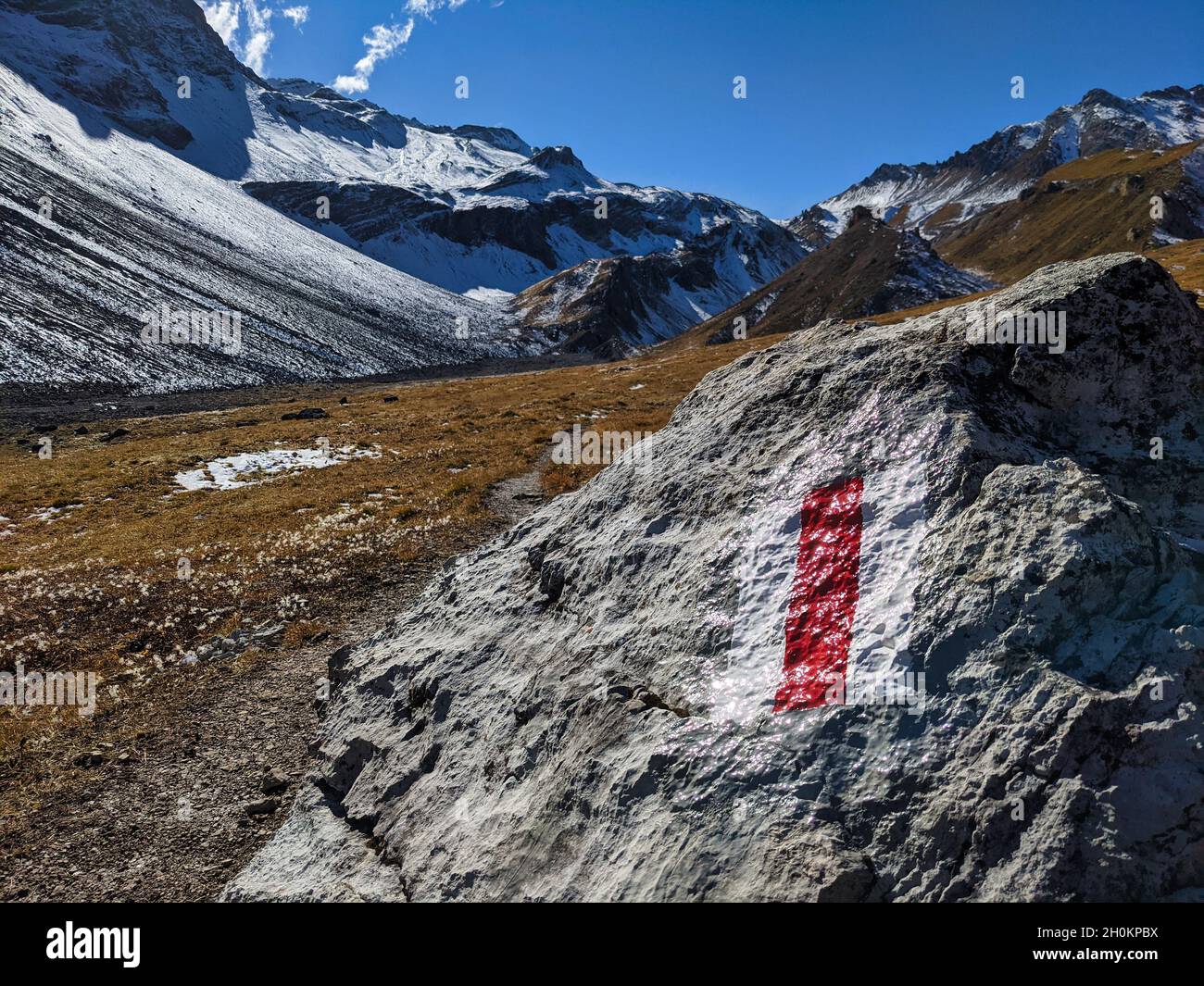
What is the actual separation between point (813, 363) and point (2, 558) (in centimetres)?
2834

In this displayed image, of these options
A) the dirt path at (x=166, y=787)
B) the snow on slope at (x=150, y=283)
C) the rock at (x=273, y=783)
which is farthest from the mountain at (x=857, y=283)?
the rock at (x=273, y=783)

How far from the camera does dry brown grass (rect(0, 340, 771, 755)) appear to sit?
1731 cm

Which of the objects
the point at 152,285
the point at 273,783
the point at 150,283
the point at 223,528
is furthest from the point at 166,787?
the point at 150,283

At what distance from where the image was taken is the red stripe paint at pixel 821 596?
6.12 metres

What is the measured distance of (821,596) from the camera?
672 cm

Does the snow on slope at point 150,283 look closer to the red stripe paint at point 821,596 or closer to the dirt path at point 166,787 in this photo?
the dirt path at point 166,787

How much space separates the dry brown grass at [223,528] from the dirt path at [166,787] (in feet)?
4.57

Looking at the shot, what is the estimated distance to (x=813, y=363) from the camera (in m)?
10.1

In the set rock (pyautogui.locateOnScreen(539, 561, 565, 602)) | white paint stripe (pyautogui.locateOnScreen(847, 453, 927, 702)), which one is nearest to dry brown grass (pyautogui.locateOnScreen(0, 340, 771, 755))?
rock (pyautogui.locateOnScreen(539, 561, 565, 602))

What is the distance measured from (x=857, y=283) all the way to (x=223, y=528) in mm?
151197

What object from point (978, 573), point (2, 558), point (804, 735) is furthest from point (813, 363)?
point (2, 558)

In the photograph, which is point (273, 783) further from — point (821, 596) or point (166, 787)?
point (821, 596)

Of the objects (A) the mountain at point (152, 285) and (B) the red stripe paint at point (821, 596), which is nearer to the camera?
(B) the red stripe paint at point (821, 596)

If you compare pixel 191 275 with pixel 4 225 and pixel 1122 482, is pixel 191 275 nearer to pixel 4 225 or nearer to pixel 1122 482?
pixel 4 225
